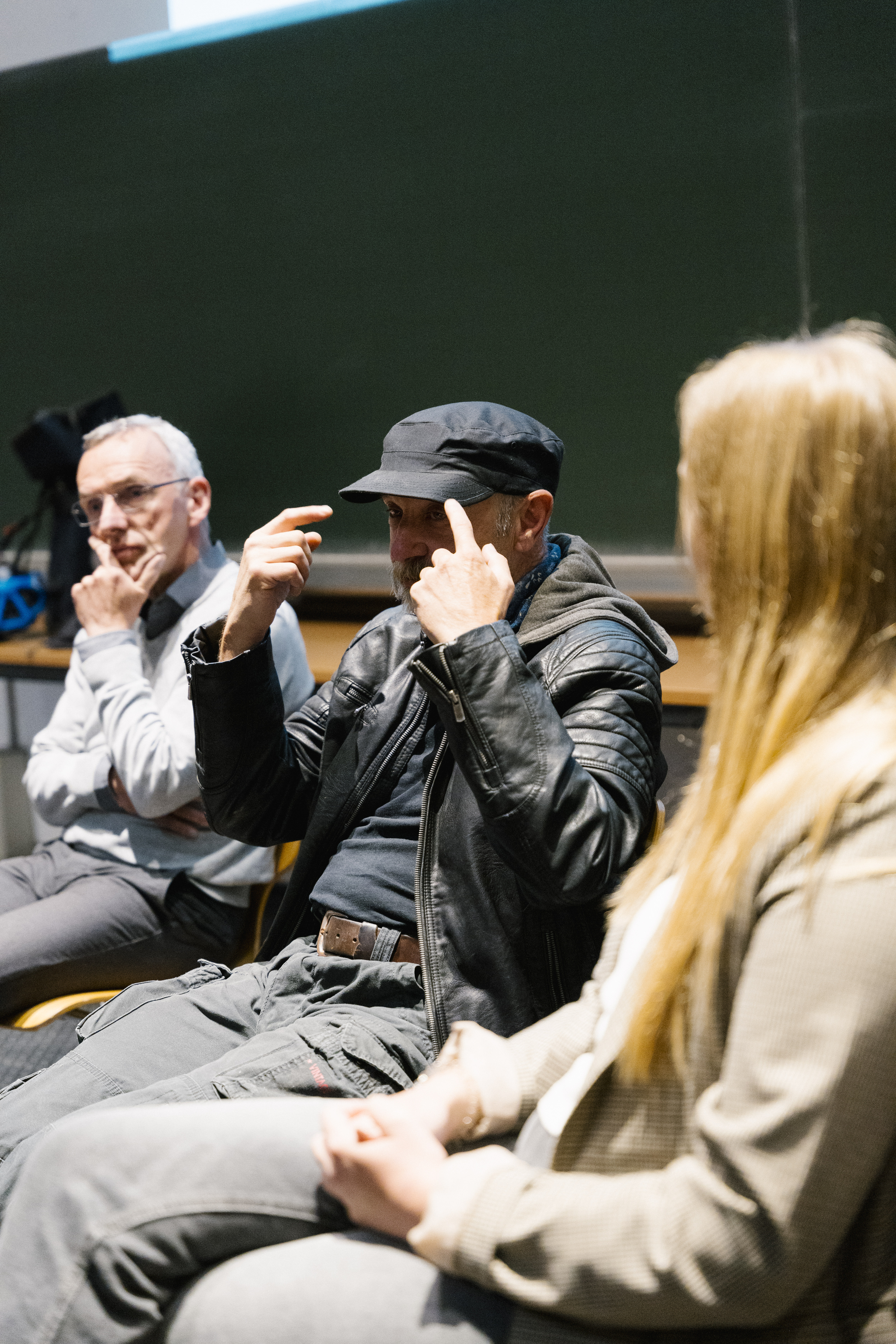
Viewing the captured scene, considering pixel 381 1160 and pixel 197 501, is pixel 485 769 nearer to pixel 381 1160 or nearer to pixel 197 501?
pixel 381 1160

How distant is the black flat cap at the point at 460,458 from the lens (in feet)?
5.18

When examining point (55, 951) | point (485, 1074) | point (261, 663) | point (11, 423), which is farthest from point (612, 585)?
point (11, 423)

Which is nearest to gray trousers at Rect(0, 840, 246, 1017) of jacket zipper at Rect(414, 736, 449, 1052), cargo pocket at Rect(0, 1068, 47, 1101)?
cargo pocket at Rect(0, 1068, 47, 1101)

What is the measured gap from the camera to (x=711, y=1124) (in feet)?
2.64

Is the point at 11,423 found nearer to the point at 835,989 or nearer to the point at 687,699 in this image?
the point at 687,699

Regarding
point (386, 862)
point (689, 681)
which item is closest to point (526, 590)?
point (386, 862)

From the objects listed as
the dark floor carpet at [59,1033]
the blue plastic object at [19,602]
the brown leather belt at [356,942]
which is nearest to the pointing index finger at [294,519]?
the brown leather belt at [356,942]

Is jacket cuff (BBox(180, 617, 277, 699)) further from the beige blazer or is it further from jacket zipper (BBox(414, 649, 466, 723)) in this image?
the beige blazer

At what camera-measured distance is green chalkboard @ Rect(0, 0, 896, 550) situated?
2.95 meters

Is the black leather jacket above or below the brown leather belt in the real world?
above

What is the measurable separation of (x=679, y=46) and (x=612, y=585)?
198 cm

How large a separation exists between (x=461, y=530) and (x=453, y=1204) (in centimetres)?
82

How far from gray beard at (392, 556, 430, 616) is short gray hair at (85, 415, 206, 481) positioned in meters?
0.86

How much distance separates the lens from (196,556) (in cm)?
241
